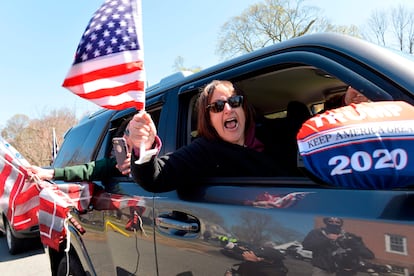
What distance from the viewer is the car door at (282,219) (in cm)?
99

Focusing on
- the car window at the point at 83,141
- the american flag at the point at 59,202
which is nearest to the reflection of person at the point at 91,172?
the american flag at the point at 59,202

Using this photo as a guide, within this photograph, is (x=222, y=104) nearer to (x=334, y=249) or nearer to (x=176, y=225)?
(x=176, y=225)

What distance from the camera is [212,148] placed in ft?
5.88

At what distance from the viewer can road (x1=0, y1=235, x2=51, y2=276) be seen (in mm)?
5387

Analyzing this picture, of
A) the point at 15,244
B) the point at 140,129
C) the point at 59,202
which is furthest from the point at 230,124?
the point at 15,244

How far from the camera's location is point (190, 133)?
217 centimetres

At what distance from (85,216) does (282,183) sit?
74.8 inches

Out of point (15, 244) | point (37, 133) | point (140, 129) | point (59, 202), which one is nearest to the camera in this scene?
point (140, 129)

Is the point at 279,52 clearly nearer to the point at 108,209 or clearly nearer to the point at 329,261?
the point at 329,261

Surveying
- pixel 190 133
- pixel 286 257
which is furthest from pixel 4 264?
pixel 286 257

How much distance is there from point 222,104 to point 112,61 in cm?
59

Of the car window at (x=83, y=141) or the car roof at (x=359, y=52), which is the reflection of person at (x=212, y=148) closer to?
the car roof at (x=359, y=52)

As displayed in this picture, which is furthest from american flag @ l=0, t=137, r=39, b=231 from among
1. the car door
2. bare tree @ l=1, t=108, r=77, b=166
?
bare tree @ l=1, t=108, r=77, b=166

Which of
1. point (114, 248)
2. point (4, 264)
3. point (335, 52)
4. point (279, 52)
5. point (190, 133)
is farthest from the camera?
point (4, 264)
